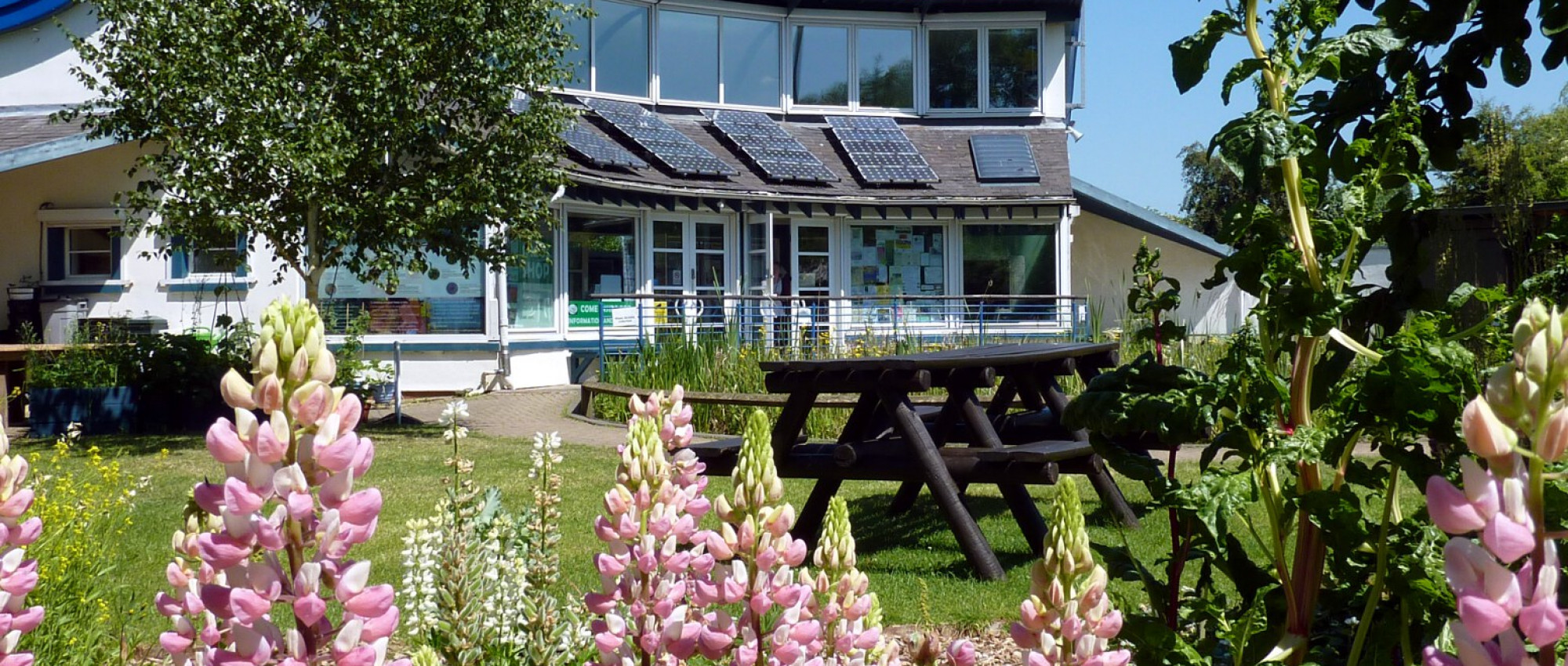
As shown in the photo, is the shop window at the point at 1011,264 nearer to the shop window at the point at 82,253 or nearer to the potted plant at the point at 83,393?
the shop window at the point at 82,253

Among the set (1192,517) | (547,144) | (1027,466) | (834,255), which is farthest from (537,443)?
(834,255)

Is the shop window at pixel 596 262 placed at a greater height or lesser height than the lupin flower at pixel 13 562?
greater

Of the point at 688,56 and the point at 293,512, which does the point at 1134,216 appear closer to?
the point at 688,56

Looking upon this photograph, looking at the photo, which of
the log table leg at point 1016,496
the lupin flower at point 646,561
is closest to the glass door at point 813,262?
the log table leg at point 1016,496

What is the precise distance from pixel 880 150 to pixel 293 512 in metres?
23.9

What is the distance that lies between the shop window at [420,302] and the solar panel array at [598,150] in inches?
99.7

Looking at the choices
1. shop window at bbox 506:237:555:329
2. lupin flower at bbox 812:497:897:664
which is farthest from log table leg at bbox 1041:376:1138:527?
shop window at bbox 506:237:555:329

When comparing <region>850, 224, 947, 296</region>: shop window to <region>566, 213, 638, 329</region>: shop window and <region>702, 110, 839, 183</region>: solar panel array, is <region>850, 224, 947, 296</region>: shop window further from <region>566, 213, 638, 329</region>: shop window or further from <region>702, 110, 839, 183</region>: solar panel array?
<region>566, 213, 638, 329</region>: shop window

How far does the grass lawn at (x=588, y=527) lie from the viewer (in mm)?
5484

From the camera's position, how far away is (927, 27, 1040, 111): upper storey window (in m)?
26.0

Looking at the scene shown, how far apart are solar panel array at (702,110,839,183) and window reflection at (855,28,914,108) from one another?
2.44 metres

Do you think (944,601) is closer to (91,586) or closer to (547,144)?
(91,586)

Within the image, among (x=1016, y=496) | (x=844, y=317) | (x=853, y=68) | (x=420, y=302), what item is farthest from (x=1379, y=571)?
(x=853, y=68)

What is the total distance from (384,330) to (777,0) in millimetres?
10701
